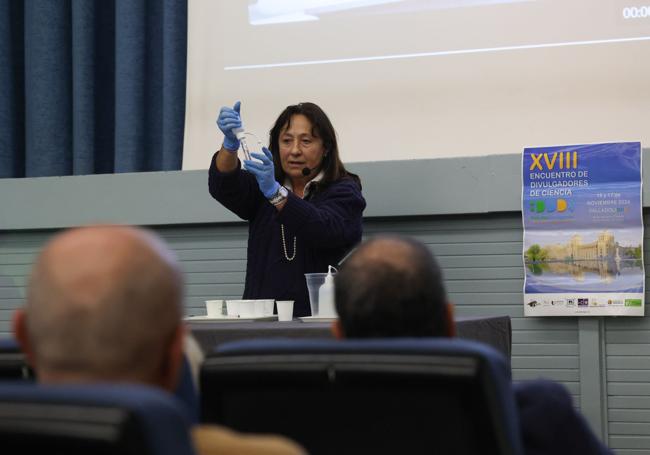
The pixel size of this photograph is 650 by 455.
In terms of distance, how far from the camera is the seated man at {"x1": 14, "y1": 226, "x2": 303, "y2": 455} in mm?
663

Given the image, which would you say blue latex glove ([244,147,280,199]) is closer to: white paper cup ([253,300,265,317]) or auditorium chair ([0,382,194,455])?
white paper cup ([253,300,265,317])

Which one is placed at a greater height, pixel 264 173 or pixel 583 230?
pixel 264 173

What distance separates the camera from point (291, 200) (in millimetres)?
2486

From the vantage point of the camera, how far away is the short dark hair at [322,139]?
2730mm

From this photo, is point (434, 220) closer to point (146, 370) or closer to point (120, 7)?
point (120, 7)

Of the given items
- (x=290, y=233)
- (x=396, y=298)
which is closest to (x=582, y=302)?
(x=290, y=233)

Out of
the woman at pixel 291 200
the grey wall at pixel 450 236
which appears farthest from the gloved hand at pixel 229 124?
the grey wall at pixel 450 236

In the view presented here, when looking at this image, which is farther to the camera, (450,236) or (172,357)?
(450,236)

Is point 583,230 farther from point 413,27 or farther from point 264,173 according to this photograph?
point 264,173

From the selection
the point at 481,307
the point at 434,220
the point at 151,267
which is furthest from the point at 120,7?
the point at 151,267

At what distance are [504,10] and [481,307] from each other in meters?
0.99

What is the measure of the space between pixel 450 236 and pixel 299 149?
0.61 meters

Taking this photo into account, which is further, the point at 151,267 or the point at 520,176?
the point at 520,176

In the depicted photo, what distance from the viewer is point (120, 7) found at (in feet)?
11.5
